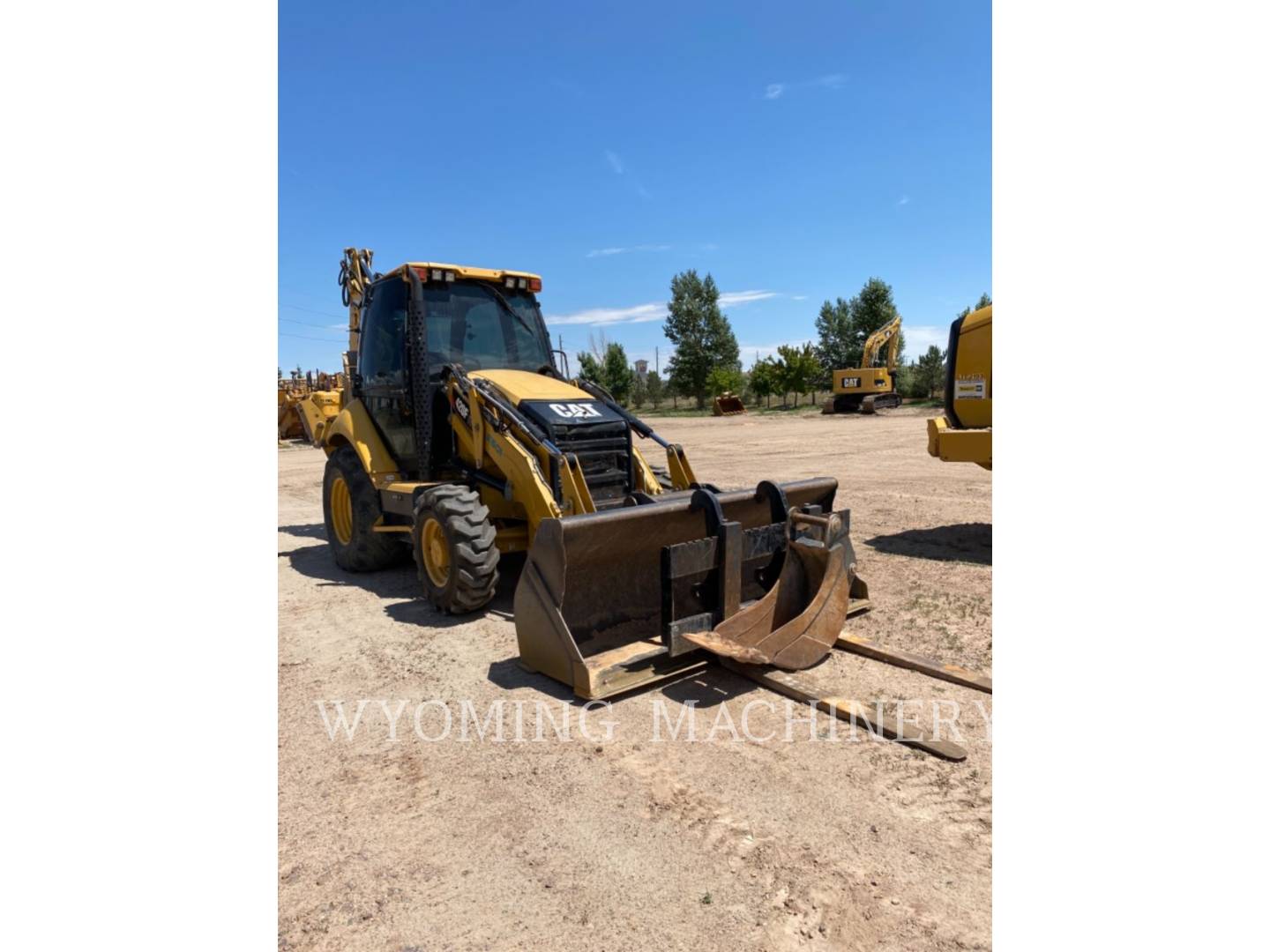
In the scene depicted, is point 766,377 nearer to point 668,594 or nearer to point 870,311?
point 870,311

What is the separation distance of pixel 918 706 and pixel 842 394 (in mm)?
32317

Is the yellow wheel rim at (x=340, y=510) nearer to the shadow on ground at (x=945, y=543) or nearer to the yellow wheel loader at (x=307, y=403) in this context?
the yellow wheel loader at (x=307, y=403)

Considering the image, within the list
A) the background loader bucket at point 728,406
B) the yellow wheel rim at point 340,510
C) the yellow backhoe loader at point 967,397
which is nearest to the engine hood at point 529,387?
the yellow wheel rim at point 340,510

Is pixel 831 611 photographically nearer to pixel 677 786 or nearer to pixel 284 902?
pixel 677 786

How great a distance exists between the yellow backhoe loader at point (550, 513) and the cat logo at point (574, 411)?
0.06ft

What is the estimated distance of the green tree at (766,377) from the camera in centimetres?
4450

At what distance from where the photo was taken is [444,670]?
179 inches

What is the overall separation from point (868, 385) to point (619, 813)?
Result: 109 ft

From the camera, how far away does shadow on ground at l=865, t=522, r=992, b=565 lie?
282 inches

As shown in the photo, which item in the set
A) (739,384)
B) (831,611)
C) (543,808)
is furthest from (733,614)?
(739,384)

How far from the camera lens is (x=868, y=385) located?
3409 centimetres

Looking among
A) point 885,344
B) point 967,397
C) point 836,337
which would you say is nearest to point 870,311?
point 836,337

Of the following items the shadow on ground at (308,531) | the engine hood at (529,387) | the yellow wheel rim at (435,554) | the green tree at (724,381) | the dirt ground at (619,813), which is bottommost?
the dirt ground at (619,813)

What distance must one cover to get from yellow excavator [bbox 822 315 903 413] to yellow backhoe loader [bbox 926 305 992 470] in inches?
1037
